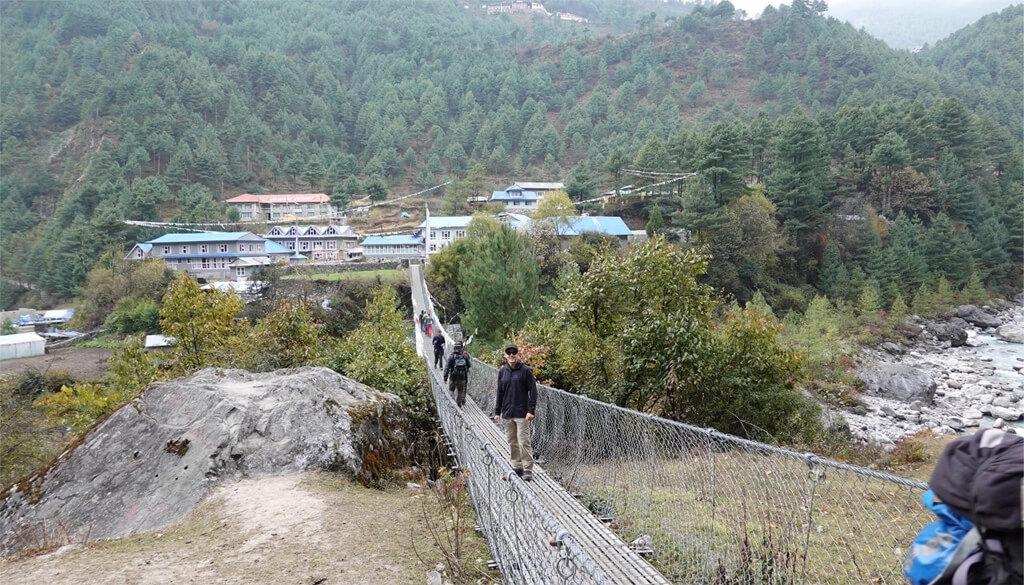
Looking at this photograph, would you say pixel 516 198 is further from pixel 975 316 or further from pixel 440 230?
pixel 975 316

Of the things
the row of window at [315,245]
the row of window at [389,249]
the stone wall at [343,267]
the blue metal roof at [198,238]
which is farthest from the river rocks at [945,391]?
the blue metal roof at [198,238]

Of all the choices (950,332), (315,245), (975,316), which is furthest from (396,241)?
(975,316)

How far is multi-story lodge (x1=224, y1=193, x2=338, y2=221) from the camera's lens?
58.4m

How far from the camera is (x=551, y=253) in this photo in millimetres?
31797

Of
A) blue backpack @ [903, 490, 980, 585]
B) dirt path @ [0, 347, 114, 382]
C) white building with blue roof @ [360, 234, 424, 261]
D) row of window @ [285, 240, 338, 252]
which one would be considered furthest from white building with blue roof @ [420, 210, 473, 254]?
blue backpack @ [903, 490, 980, 585]

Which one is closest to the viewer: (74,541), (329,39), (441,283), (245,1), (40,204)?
(74,541)

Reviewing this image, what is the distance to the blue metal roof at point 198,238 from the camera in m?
41.8

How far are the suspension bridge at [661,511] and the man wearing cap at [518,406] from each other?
0.23 m

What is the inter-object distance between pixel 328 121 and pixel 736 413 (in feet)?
282

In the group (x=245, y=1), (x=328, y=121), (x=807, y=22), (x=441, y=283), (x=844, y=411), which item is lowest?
(x=844, y=411)

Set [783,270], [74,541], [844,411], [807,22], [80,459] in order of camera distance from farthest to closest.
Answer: [807,22]
[783,270]
[844,411]
[80,459]
[74,541]

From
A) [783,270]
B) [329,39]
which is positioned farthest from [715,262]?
[329,39]

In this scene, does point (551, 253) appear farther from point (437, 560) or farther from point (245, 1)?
point (245, 1)

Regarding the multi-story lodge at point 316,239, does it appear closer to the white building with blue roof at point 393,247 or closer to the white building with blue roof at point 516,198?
the white building with blue roof at point 393,247
